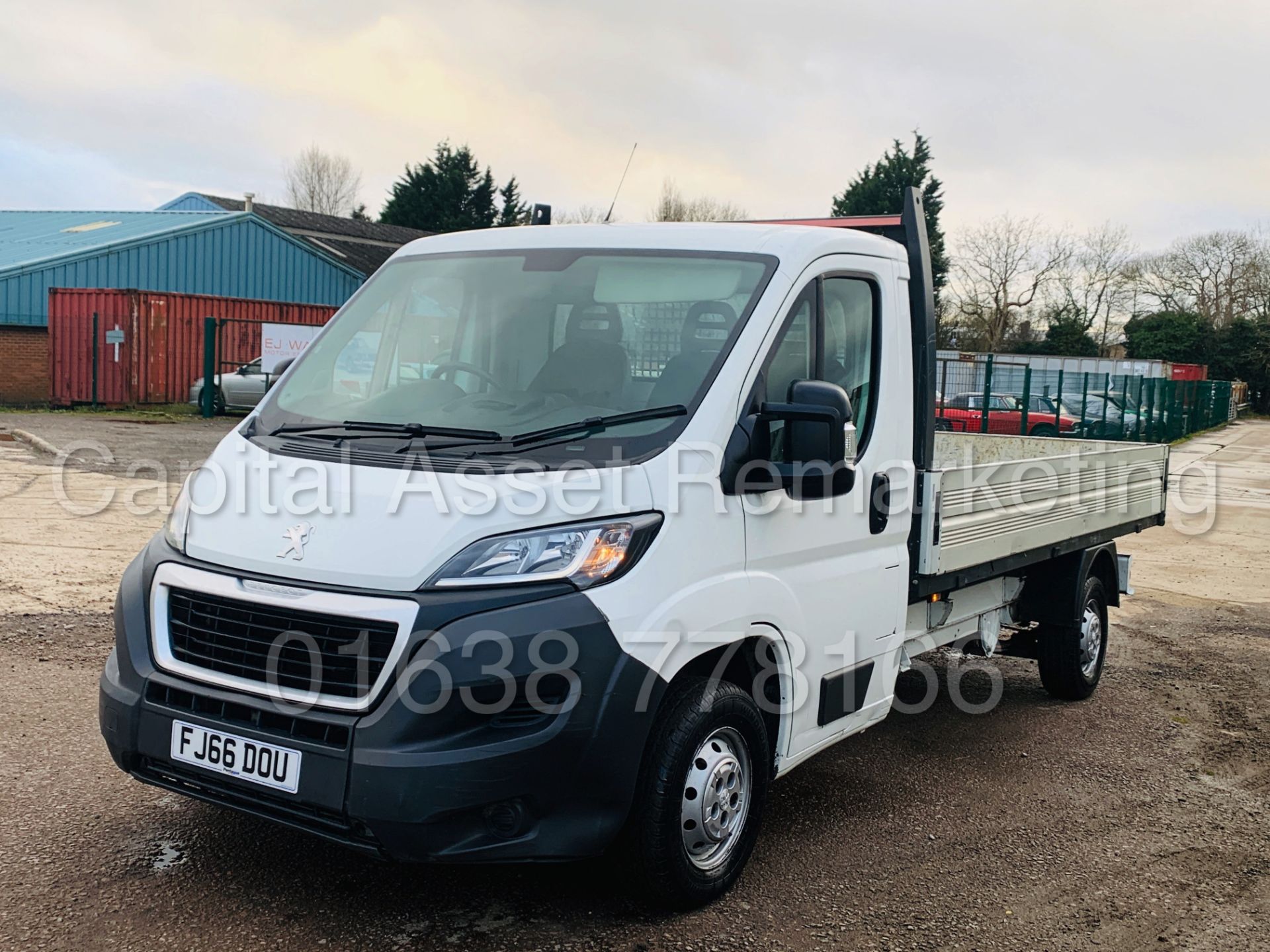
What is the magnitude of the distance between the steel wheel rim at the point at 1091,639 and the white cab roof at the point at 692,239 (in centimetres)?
308

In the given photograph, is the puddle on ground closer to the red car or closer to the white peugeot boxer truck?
the white peugeot boxer truck

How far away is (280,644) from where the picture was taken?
3451mm

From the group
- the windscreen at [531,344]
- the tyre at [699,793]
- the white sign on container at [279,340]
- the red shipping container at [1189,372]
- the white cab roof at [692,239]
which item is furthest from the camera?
the red shipping container at [1189,372]

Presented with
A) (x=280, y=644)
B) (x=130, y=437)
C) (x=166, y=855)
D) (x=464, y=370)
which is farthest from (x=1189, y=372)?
(x=280, y=644)

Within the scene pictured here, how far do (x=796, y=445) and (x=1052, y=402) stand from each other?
76.1 feet

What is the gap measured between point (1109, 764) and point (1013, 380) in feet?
67.0

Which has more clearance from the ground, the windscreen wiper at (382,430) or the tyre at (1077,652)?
the windscreen wiper at (382,430)

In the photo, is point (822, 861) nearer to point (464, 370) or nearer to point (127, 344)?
point (464, 370)

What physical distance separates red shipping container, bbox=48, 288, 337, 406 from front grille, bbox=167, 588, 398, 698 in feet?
83.2

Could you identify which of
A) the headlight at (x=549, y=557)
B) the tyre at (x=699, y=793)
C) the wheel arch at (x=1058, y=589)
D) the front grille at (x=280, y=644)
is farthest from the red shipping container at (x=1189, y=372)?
the front grille at (x=280, y=644)

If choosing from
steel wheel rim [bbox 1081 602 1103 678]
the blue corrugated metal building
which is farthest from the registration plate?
the blue corrugated metal building

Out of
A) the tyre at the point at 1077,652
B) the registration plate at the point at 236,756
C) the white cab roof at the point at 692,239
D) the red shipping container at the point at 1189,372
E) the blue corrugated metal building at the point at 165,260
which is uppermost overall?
the blue corrugated metal building at the point at 165,260

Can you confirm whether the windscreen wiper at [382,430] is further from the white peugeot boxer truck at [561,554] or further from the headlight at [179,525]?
the headlight at [179,525]

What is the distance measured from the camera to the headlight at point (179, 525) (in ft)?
12.6
